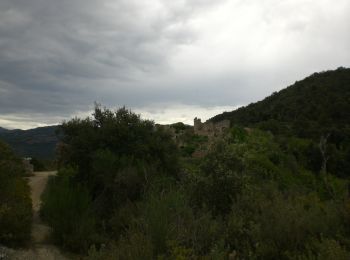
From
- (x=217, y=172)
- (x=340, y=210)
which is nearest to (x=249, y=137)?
(x=217, y=172)

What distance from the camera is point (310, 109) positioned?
46781 millimetres

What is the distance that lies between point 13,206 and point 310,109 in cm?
3978

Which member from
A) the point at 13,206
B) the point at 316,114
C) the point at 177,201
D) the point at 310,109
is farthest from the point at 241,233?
the point at 310,109

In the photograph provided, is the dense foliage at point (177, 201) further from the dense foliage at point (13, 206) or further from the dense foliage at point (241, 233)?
the dense foliage at point (13, 206)

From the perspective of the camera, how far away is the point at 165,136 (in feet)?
62.1

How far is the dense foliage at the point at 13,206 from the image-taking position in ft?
40.9

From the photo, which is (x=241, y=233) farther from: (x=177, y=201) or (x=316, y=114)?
(x=316, y=114)

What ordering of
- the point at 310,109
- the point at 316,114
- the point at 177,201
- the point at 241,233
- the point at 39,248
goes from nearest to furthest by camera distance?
the point at 241,233 < the point at 177,201 < the point at 39,248 < the point at 316,114 < the point at 310,109

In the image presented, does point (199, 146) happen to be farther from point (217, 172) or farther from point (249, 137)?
point (217, 172)

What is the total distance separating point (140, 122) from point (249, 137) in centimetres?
883

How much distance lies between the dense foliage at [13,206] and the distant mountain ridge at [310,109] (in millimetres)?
27981

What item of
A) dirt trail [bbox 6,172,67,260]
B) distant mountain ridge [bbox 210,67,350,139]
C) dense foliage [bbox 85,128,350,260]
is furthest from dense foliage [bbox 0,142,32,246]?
distant mountain ridge [bbox 210,67,350,139]

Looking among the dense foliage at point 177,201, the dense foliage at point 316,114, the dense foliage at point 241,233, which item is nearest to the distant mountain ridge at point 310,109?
the dense foliage at point 316,114

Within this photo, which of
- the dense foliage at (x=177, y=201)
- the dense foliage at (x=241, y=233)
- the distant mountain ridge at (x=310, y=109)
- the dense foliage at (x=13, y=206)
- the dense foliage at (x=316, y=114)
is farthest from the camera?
the distant mountain ridge at (x=310, y=109)
